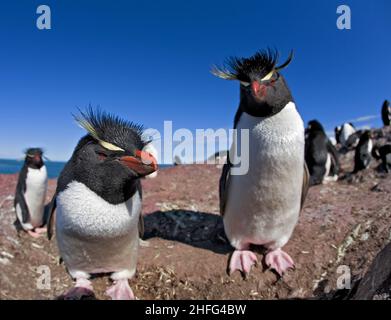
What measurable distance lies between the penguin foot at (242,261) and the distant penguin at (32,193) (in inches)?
116

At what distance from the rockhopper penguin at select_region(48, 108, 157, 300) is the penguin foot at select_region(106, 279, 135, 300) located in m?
0.02

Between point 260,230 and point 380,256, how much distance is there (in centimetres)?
117

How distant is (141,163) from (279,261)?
5.24 ft

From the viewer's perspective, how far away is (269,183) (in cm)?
265

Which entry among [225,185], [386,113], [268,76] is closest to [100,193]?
[225,185]

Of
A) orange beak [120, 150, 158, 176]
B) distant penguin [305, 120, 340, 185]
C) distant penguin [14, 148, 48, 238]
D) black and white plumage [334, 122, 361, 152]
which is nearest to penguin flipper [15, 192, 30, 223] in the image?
distant penguin [14, 148, 48, 238]

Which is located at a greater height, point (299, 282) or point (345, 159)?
point (345, 159)

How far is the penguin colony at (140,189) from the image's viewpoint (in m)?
2.09

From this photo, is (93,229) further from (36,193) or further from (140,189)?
(36,193)

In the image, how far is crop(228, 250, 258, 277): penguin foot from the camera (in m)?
2.84

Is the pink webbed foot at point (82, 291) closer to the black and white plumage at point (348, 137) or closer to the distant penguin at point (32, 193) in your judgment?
the distant penguin at point (32, 193)
